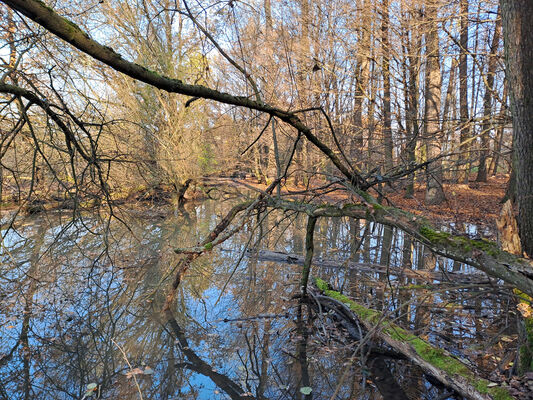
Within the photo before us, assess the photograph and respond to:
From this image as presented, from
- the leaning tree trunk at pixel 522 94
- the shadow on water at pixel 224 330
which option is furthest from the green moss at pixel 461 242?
the leaning tree trunk at pixel 522 94

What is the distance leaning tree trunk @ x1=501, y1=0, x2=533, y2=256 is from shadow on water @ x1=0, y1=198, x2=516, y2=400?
Answer: 75 centimetres

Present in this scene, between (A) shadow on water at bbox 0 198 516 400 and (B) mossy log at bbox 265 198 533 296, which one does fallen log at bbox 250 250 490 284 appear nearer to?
(A) shadow on water at bbox 0 198 516 400

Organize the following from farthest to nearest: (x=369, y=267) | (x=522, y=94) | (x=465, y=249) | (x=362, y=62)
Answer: (x=362, y=62), (x=369, y=267), (x=522, y=94), (x=465, y=249)

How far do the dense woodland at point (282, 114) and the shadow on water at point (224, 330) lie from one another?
0.20m

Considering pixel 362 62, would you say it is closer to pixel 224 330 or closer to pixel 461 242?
pixel 224 330

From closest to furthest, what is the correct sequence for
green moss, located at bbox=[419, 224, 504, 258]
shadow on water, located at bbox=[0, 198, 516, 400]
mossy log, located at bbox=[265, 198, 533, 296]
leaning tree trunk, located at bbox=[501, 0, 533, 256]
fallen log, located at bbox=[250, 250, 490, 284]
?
mossy log, located at bbox=[265, 198, 533, 296], green moss, located at bbox=[419, 224, 504, 258], shadow on water, located at bbox=[0, 198, 516, 400], leaning tree trunk, located at bbox=[501, 0, 533, 256], fallen log, located at bbox=[250, 250, 490, 284]

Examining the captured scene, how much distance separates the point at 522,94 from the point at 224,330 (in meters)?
4.06

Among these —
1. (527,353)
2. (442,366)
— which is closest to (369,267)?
(442,366)

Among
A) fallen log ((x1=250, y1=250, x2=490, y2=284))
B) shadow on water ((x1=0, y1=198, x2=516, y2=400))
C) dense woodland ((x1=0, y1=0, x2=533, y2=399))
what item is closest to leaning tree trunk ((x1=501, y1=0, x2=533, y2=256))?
dense woodland ((x1=0, y1=0, x2=533, y2=399))

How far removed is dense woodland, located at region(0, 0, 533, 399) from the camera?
9.73 feet

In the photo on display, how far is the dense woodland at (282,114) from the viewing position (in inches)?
117

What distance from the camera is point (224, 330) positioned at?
15.1 ft

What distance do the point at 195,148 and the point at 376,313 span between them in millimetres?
12916

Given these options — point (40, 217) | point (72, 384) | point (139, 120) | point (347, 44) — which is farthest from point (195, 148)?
point (72, 384)
